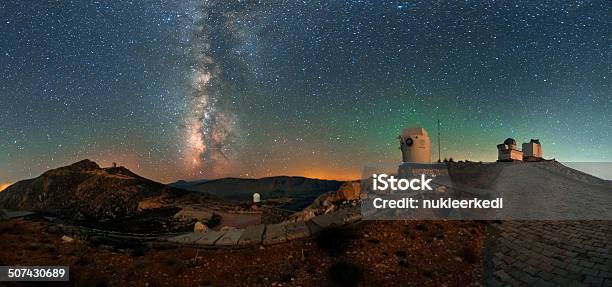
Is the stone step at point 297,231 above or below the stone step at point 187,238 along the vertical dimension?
above

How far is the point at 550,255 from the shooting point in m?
9.17

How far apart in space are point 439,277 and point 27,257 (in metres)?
14.5

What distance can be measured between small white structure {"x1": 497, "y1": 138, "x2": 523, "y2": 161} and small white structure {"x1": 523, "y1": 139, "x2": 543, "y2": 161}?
5.35 meters

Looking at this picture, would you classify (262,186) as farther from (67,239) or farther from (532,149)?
(67,239)

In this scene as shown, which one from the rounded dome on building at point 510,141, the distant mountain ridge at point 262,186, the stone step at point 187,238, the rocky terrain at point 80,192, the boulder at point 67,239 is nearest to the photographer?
the boulder at point 67,239

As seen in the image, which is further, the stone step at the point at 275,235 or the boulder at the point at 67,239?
the boulder at the point at 67,239

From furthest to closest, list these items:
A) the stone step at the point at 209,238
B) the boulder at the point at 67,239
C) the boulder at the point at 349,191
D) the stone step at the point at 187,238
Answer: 1. the boulder at the point at 349,191
2. the stone step at the point at 187,238
3. the boulder at the point at 67,239
4. the stone step at the point at 209,238

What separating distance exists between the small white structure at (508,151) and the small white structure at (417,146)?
2467 cm

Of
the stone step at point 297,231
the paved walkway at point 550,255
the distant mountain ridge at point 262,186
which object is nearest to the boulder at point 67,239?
the stone step at point 297,231

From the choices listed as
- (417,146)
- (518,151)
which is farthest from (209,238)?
(518,151)

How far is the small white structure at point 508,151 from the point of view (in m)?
42.1

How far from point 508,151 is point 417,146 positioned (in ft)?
86.8

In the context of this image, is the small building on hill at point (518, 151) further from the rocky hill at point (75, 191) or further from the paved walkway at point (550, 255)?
the rocky hill at point (75, 191)

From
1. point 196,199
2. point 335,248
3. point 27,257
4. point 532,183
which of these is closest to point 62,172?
point 196,199
